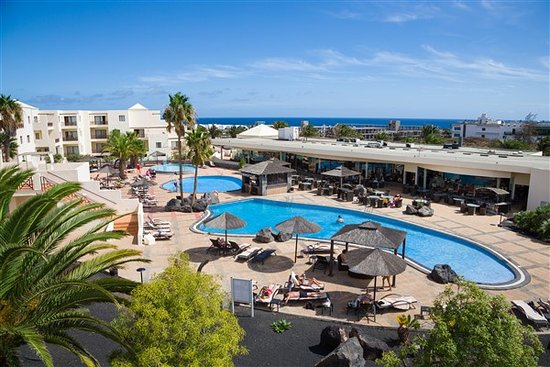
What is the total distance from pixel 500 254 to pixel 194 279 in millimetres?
18166

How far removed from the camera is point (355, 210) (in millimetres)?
29906

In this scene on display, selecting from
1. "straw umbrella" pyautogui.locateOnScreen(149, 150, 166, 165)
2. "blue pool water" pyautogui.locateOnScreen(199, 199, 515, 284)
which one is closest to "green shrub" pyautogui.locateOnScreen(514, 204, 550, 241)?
"blue pool water" pyautogui.locateOnScreen(199, 199, 515, 284)

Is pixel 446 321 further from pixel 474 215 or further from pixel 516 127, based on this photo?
pixel 516 127

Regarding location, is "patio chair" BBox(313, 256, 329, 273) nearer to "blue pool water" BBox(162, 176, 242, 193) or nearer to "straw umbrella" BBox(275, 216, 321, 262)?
"straw umbrella" BBox(275, 216, 321, 262)

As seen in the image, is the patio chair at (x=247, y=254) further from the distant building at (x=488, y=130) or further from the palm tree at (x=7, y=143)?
the distant building at (x=488, y=130)

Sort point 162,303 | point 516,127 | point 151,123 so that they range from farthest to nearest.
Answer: point 516,127, point 151,123, point 162,303

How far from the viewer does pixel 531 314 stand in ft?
43.8

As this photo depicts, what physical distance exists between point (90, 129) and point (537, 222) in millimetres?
60283

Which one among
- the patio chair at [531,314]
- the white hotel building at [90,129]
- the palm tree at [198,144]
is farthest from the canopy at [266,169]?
the white hotel building at [90,129]

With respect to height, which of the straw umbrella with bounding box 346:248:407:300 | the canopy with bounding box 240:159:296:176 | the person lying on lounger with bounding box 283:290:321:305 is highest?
the canopy with bounding box 240:159:296:176

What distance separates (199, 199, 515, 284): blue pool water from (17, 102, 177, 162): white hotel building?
33279mm

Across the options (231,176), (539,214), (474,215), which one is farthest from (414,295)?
(231,176)

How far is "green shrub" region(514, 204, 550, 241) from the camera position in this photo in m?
22.2

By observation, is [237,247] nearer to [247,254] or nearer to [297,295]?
[247,254]
